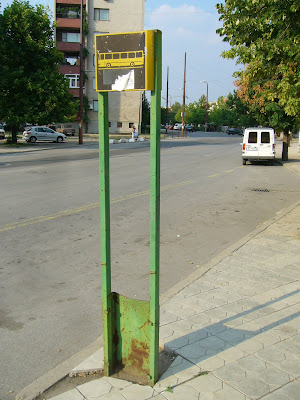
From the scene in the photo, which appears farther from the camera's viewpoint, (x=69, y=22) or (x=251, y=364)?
(x=69, y=22)

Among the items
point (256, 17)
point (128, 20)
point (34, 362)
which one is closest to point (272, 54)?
point (256, 17)

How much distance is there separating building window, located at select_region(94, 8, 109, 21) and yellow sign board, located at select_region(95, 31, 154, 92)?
57623 mm

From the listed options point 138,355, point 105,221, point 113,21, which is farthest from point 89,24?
Result: point 138,355

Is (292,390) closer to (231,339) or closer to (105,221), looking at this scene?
(231,339)

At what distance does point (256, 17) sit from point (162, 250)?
16.6ft

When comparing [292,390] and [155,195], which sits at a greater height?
[155,195]

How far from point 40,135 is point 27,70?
23.2ft

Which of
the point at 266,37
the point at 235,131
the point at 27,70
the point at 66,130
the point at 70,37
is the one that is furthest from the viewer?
the point at 235,131

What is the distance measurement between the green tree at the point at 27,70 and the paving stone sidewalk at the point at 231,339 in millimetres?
29634

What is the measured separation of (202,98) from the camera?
367 feet

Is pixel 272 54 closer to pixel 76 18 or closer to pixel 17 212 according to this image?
pixel 17 212

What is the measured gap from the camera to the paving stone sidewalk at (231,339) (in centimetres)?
305

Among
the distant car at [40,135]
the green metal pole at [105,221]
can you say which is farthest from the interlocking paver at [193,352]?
the distant car at [40,135]

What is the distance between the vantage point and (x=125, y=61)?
9.56 ft
